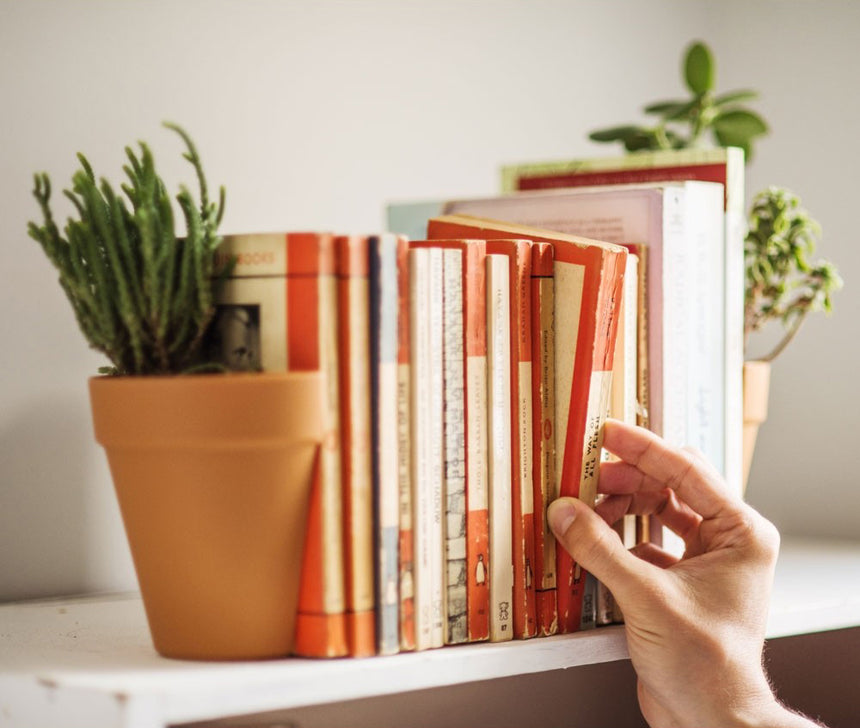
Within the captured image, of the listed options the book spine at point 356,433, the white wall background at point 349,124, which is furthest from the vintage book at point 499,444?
the white wall background at point 349,124

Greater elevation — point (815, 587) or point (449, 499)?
point (449, 499)

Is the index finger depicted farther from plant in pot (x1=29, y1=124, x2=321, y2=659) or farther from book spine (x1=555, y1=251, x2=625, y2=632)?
plant in pot (x1=29, y1=124, x2=321, y2=659)

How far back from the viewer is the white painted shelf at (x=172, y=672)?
63 cm

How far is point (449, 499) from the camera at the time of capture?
2.40ft

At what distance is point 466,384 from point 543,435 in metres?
0.08

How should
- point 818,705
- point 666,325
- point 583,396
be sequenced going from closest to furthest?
point 583,396, point 666,325, point 818,705

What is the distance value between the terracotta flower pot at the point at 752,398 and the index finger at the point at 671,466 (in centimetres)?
29

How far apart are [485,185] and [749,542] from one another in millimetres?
614

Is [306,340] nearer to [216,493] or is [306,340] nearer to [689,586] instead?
[216,493]

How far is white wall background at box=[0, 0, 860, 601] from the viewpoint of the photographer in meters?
0.95

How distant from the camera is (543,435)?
0.78 metres

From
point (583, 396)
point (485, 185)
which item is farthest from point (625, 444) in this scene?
point (485, 185)

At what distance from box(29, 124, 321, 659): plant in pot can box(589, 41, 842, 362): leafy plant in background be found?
66 centimetres

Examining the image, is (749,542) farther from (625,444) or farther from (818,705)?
(818,705)
